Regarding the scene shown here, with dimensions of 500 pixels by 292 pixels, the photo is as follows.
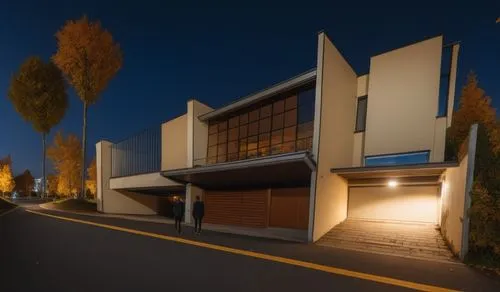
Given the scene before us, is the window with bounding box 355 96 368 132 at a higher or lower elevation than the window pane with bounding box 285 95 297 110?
lower

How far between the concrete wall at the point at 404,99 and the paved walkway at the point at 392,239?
138 inches

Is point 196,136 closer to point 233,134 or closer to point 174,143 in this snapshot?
point 233,134

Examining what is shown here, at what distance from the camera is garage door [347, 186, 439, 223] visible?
11.4 m

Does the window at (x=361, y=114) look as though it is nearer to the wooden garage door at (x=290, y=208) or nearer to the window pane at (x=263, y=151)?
the wooden garage door at (x=290, y=208)

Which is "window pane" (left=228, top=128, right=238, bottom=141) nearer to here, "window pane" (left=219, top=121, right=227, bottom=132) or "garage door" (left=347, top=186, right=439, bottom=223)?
"window pane" (left=219, top=121, right=227, bottom=132)

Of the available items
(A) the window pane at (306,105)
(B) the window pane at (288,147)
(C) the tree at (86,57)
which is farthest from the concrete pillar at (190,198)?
(C) the tree at (86,57)

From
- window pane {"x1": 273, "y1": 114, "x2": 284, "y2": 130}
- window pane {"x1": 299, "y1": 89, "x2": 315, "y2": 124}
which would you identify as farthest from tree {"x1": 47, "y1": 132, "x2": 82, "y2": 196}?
window pane {"x1": 299, "y1": 89, "x2": 315, "y2": 124}

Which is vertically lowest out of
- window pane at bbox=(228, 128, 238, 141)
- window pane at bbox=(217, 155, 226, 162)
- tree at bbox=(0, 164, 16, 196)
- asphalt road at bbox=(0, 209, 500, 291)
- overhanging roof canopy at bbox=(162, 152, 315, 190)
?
asphalt road at bbox=(0, 209, 500, 291)

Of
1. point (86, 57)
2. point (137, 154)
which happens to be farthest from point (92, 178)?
point (86, 57)

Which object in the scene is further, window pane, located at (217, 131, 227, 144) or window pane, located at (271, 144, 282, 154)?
window pane, located at (217, 131, 227, 144)

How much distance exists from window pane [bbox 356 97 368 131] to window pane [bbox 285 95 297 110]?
3.37m

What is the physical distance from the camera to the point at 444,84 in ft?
38.6

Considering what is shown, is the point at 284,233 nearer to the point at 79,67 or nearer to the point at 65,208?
the point at 65,208

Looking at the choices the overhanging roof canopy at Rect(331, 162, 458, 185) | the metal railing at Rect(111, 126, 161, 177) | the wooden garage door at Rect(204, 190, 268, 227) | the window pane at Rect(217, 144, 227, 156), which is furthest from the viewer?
the metal railing at Rect(111, 126, 161, 177)
